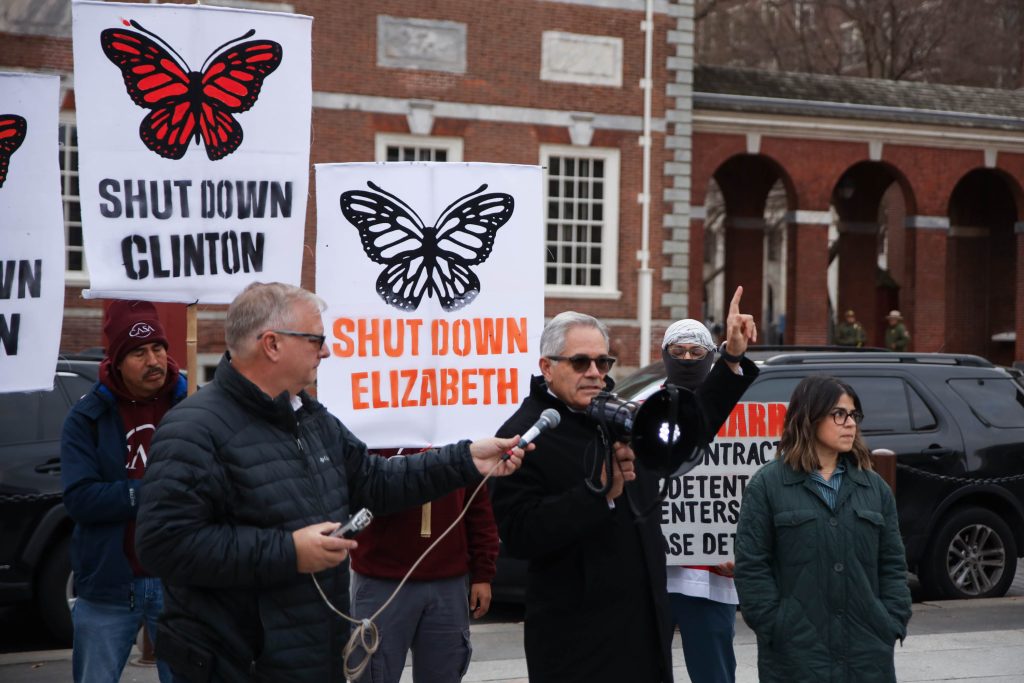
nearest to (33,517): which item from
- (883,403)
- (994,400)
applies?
(883,403)

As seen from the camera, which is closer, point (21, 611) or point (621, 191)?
point (21, 611)

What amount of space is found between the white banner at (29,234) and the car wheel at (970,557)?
6566 millimetres

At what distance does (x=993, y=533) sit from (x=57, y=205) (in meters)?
7.17

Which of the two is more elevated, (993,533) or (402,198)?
(402,198)

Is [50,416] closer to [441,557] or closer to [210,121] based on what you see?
[210,121]

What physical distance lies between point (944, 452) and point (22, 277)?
6684 millimetres

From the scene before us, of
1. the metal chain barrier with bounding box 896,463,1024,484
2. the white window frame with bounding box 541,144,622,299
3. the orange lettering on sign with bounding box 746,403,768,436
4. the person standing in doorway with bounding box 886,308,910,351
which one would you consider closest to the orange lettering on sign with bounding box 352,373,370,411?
the orange lettering on sign with bounding box 746,403,768,436

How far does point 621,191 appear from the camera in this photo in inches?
937

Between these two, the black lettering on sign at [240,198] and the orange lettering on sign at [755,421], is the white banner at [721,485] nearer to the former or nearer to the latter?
the orange lettering on sign at [755,421]

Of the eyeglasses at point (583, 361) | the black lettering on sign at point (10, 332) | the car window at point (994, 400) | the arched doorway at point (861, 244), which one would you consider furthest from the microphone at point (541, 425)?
A: the arched doorway at point (861, 244)

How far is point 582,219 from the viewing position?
23719 mm

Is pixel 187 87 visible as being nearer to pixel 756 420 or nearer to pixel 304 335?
pixel 304 335

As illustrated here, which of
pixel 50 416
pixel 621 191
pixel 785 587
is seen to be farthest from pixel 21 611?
pixel 621 191

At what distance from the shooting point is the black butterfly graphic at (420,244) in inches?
212
